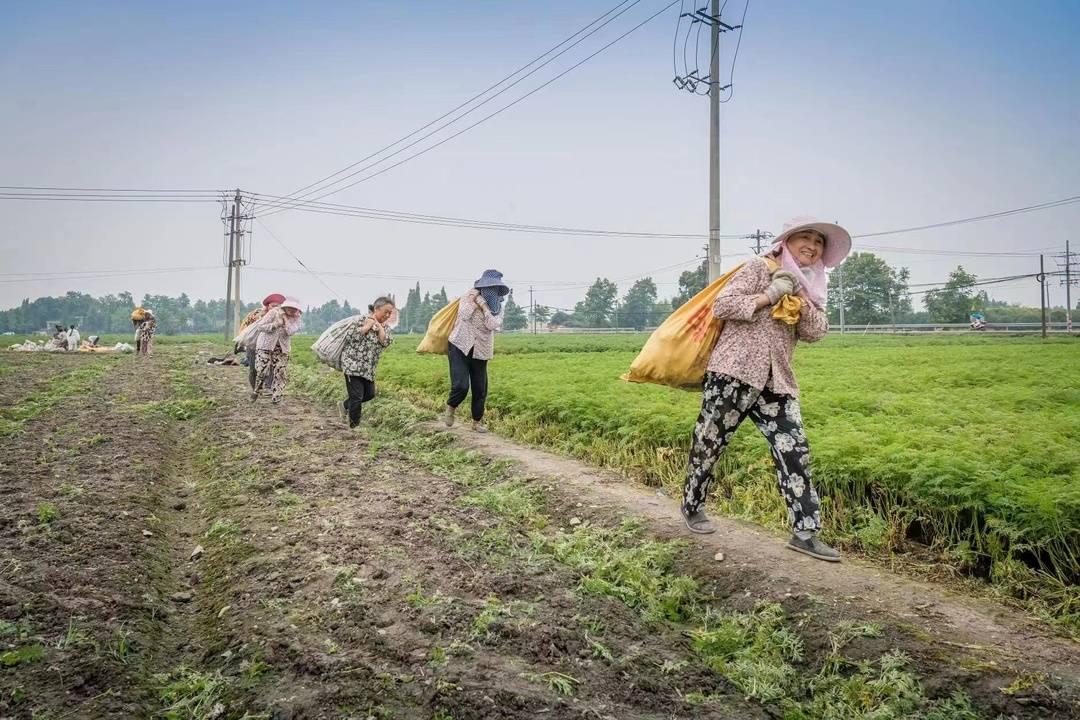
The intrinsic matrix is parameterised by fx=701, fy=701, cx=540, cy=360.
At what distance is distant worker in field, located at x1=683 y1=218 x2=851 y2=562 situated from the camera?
4.16 meters

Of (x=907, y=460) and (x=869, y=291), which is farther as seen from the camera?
(x=869, y=291)

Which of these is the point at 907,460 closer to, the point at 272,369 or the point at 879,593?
the point at 879,593

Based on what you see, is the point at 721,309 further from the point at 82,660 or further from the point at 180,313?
the point at 180,313

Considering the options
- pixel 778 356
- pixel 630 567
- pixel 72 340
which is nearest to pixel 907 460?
pixel 778 356

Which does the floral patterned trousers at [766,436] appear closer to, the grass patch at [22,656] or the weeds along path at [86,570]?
the weeds along path at [86,570]

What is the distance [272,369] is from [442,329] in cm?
368

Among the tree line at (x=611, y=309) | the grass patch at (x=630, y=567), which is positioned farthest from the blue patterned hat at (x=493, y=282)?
the tree line at (x=611, y=309)

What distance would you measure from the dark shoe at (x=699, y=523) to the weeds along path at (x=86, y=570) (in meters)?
3.00

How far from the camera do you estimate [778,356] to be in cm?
425

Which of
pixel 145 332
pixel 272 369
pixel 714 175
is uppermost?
pixel 714 175

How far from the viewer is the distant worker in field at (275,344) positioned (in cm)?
1050

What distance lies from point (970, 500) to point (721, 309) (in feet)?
6.05

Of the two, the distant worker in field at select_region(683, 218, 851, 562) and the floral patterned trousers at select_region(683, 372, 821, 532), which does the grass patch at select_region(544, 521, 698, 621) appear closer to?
the floral patterned trousers at select_region(683, 372, 821, 532)

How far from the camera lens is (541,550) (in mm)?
4445
